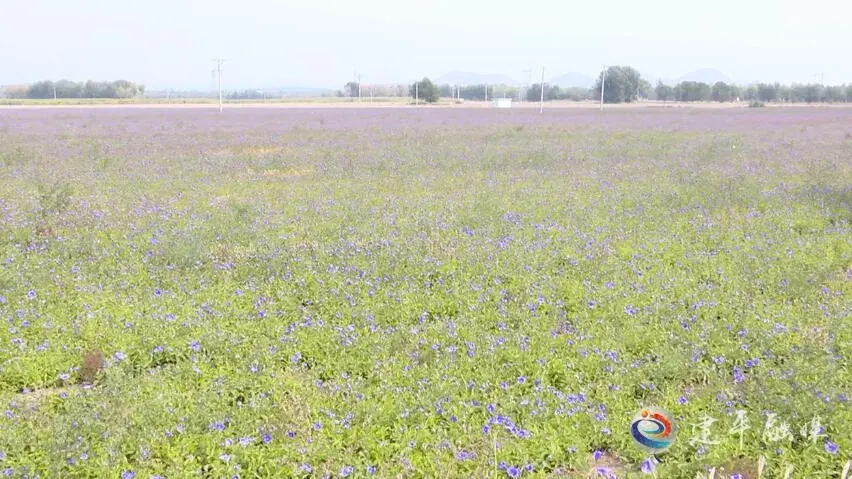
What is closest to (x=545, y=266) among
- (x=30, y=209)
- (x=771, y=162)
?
(x=30, y=209)

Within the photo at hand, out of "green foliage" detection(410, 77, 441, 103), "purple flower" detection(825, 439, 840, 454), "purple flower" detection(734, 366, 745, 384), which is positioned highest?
"green foliage" detection(410, 77, 441, 103)

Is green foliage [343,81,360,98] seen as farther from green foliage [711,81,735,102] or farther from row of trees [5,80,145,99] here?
green foliage [711,81,735,102]

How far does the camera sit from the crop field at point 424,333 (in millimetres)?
4234

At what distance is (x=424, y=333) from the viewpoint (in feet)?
19.7

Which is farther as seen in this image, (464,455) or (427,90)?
(427,90)

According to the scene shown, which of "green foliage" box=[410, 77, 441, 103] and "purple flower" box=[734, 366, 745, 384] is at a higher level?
"green foliage" box=[410, 77, 441, 103]

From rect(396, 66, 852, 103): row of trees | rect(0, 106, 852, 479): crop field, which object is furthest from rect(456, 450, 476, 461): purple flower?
rect(396, 66, 852, 103): row of trees

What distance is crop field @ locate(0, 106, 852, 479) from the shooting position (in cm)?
423

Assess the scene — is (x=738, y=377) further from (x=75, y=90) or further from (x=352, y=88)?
(x=352, y=88)

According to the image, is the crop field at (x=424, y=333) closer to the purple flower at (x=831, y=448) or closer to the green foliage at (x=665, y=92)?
the purple flower at (x=831, y=448)

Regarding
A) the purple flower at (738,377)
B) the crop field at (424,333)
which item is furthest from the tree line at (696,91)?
the purple flower at (738,377)

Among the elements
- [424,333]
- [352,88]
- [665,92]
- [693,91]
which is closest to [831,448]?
[424,333]

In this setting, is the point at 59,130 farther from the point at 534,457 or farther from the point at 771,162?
the point at 534,457

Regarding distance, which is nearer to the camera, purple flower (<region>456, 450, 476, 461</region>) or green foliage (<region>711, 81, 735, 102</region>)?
purple flower (<region>456, 450, 476, 461</region>)
